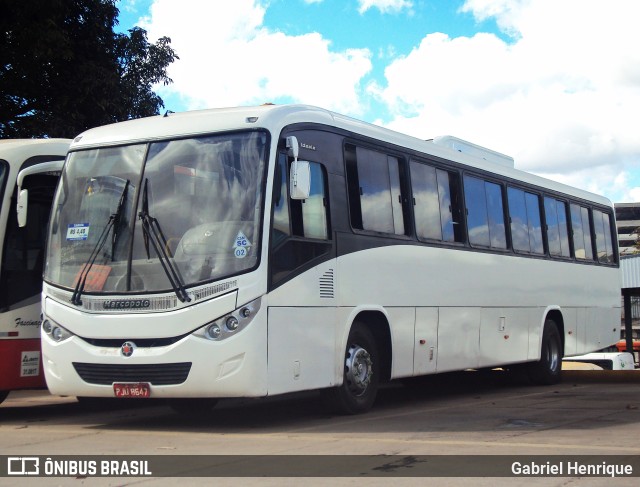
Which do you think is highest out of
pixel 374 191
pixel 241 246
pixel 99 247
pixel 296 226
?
pixel 374 191

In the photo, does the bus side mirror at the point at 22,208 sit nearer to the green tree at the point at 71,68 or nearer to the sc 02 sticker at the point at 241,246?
the sc 02 sticker at the point at 241,246

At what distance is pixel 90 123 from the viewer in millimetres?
24281

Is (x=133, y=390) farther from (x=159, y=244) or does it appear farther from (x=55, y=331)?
(x=159, y=244)

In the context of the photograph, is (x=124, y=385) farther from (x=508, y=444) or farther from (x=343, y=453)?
(x=508, y=444)

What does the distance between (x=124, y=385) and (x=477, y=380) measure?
35.6ft

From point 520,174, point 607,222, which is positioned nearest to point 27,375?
point 520,174

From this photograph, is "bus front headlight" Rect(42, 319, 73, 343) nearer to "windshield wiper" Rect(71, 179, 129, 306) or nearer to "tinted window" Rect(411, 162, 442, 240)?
"windshield wiper" Rect(71, 179, 129, 306)

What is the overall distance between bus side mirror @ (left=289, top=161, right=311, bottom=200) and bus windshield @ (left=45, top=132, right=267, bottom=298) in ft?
1.09

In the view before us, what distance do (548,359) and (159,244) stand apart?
9.73 metres

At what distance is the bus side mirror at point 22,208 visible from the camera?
1127 cm

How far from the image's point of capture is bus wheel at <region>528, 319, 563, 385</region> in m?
17.7

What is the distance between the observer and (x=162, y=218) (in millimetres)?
Result: 10328

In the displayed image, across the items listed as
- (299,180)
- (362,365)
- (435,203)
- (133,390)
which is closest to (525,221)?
(435,203)

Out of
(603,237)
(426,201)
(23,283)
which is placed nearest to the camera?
(23,283)
